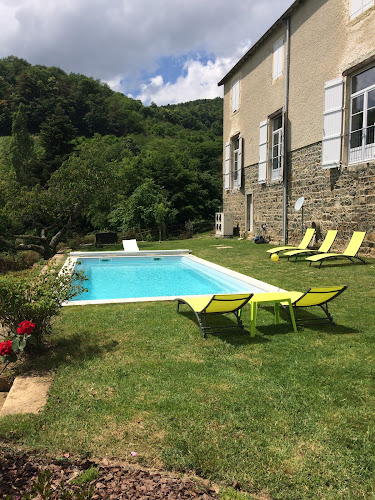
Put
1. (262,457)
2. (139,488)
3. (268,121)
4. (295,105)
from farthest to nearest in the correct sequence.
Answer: (268,121) < (295,105) < (262,457) < (139,488)

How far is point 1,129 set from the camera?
53094mm

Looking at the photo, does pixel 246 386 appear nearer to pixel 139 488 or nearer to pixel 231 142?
pixel 139 488

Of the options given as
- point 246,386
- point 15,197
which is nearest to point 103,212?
point 15,197

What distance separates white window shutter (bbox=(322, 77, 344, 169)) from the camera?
10375mm

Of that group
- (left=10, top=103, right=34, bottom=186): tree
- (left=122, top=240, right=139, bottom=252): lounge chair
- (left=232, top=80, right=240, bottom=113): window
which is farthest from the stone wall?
(left=10, top=103, right=34, bottom=186): tree

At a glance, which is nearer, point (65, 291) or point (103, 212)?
point (65, 291)

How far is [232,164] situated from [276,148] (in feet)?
14.7

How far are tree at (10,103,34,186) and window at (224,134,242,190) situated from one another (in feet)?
63.7

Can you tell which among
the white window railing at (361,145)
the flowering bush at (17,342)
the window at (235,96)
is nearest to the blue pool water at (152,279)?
the flowering bush at (17,342)

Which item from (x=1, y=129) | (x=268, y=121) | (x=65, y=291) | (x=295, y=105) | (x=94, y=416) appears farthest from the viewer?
(x=1, y=129)

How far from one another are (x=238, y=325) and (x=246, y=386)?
1.47 m

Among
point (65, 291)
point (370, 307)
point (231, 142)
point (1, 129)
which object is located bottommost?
point (370, 307)

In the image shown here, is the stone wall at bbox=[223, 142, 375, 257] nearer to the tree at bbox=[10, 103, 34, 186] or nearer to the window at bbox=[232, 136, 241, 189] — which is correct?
the window at bbox=[232, 136, 241, 189]

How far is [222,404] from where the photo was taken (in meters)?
2.71
